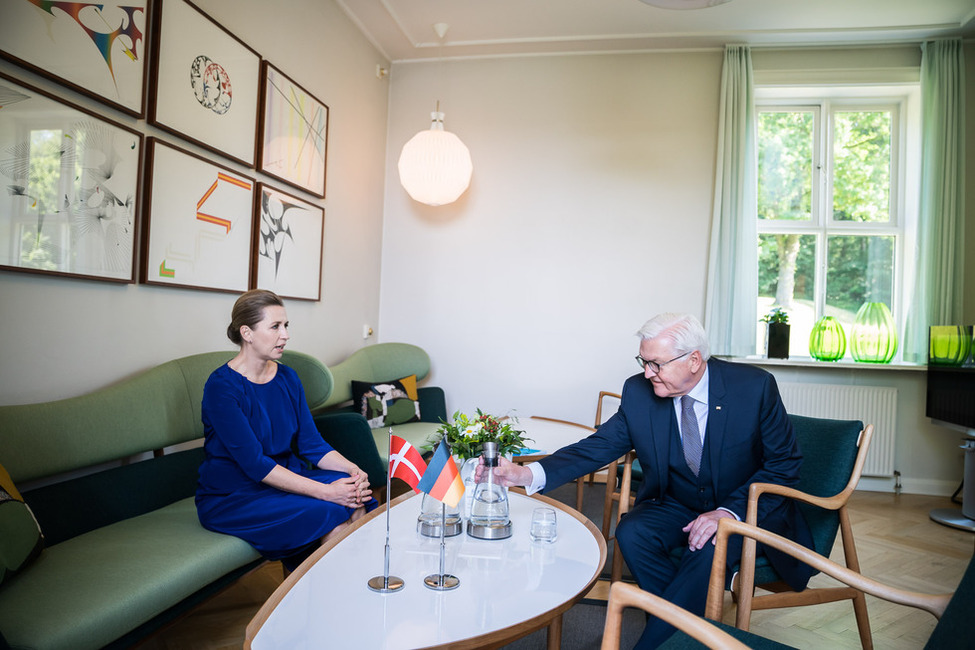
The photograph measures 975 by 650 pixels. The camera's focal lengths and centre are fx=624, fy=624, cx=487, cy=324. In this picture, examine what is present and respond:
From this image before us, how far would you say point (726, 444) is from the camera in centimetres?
214

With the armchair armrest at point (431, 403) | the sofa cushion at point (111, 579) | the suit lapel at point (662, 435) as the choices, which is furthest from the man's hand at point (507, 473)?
the armchair armrest at point (431, 403)

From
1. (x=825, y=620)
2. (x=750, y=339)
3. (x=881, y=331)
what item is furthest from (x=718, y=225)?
(x=825, y=620)

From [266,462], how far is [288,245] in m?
1.78

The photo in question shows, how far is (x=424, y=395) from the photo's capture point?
464cm

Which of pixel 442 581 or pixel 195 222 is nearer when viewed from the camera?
pixel 442 581

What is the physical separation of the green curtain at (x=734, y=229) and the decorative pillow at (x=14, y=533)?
402 cm

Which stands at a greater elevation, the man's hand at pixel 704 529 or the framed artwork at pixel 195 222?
the framed artwork at pixel 195 222

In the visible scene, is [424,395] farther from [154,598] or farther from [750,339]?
[154,598]

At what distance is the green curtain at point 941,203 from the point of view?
432cm

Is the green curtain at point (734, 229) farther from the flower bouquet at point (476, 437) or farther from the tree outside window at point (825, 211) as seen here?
the flower bouquet at point (476, 437)

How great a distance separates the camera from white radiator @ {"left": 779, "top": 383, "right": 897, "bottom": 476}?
4.44 metres

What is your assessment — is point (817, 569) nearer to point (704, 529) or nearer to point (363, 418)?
point (704, 529)

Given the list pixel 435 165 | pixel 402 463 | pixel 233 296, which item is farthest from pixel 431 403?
pixel 402 463

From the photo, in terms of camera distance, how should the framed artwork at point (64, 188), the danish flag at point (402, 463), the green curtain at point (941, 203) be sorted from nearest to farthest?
the danish flag at point (402, 463) → the framed artwork at point (64, 188) → the green curtain at point (941, 203)
